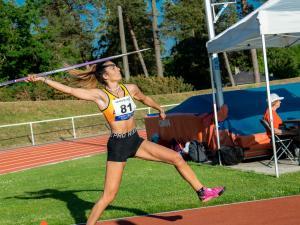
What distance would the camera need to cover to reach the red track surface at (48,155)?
18.9 m

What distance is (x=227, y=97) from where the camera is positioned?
14500 mm

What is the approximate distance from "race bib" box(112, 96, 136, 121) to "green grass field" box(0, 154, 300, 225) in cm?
213

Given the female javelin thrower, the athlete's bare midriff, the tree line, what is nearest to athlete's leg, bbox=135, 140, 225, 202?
the female javelin thrower

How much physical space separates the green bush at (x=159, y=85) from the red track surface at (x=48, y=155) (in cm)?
1762

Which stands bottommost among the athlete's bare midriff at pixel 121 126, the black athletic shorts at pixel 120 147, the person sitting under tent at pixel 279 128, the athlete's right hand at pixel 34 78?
the person sitting under tent at pixel 279 128

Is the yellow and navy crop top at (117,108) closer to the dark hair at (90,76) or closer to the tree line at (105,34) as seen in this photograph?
the dark hair at (90,76)

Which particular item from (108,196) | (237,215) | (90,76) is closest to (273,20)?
(237,215)

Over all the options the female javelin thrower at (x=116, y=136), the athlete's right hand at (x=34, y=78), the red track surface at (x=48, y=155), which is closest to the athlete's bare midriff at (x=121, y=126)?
the female javelin thrower at (x=116, y=136)

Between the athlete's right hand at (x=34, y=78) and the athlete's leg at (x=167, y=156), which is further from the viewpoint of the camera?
the athlete's leg at (x=167, y=156)

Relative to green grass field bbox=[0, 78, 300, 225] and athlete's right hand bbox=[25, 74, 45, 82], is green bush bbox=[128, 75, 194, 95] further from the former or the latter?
athlete's right hand bbox=[25, 74, 45, 82]

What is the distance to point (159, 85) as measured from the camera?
43.5 meters

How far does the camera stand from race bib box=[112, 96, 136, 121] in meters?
6.22

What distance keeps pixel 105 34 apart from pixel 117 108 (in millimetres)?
62654

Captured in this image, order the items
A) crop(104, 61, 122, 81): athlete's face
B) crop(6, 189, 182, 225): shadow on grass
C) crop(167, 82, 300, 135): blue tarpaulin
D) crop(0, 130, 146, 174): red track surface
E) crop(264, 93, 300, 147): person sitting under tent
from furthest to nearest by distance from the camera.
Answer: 1. crop(0, 130, 146, 174): red track surface
2. crop(167, 82, 300, 135): blue tarpaulin
3. crop(264, 93, 300, 147): person sitting under tent
4. crop(6, 189, 182, 225): shadow on grass
5. crop(104, 61, 122, 81): athlete's face
